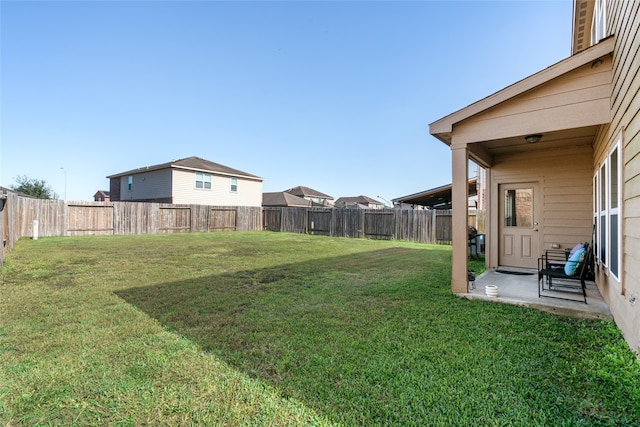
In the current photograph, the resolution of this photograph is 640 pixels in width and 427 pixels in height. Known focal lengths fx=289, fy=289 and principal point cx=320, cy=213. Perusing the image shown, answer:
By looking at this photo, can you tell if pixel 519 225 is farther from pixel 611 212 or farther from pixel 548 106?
pixel 548 106

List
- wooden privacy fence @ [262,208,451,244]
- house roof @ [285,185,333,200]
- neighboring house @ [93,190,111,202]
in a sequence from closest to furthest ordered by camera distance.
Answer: wooden privacy fence @ [262,208,451,244] < house roof @ [285,185,333,200] < neighboring house @ [93,190,111,202]

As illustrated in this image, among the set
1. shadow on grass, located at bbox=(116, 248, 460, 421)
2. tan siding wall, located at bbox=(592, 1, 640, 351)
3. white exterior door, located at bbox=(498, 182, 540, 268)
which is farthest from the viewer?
white exterior door, located at bbox=(498, 182, 540, 268)

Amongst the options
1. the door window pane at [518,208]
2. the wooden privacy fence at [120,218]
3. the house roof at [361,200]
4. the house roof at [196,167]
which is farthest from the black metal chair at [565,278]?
the house roof at [361,200]

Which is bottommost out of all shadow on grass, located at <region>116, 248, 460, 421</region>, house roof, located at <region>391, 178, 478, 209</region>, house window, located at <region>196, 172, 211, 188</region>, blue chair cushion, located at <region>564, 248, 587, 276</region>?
shadow on grass, located at <region>116, 248, 460, 421</region>

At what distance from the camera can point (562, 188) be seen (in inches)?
245

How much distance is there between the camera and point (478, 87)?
48.3 feet

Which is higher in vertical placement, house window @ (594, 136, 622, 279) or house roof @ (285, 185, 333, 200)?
house roof @ (285, 185, 333, 200)

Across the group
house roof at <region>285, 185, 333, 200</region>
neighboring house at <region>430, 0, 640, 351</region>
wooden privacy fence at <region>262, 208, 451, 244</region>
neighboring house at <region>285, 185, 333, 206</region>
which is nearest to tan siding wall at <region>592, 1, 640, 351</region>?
neighboring house at <region>430, 0, 640, 351</region>

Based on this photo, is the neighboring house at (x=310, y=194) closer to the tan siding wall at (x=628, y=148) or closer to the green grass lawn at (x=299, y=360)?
the green grass lawn at (x=299, y=360)

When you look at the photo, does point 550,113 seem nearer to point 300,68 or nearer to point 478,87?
point 478,87

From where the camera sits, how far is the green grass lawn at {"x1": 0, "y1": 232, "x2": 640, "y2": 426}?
189cm

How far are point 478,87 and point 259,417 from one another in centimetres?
1723

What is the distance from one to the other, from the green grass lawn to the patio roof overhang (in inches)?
100.0

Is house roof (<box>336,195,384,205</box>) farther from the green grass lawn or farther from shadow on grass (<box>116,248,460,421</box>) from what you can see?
the green grass lawn
